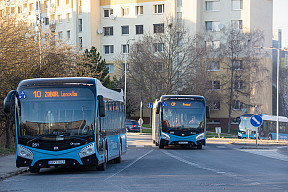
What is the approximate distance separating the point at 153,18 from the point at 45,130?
63781 mm

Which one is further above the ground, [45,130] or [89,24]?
[89,24]

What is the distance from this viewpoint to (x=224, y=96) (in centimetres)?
7075

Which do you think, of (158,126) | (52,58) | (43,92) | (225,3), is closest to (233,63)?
(225,3)

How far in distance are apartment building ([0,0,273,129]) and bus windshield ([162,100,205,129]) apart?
39890 mm

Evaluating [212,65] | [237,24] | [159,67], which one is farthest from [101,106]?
[237,24]

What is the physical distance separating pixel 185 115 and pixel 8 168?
586 inches

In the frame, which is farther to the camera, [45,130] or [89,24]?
[89,24]

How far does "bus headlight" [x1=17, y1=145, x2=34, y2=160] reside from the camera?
16344mm

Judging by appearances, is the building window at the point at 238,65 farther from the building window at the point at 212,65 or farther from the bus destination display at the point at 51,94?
the bus destination display at the point at 51,94

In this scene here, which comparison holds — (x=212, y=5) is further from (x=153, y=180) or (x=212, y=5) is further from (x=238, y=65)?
(x=153, y=180)

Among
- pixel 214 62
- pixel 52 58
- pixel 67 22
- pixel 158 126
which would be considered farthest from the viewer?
pixel 67 22

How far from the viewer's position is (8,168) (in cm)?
1855

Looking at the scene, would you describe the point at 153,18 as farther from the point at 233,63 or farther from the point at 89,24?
the point at 233,63

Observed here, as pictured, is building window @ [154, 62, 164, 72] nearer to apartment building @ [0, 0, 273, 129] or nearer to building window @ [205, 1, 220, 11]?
apartment building @ [0, 0, 273, 129]
